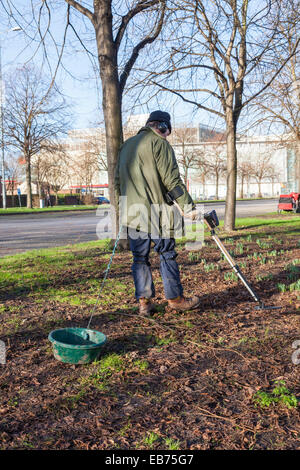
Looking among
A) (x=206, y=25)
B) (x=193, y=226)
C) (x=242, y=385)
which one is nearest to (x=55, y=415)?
(x=242, y=385)

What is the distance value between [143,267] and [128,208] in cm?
60

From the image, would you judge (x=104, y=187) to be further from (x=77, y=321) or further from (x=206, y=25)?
(x=77, y=321)

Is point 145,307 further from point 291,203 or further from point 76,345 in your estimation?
point 291,203

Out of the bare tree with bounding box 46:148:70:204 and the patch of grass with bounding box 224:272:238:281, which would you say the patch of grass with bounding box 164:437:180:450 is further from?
the bare tree with bounding box 46:148:70:204

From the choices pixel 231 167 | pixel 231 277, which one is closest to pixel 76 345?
pixel 231 277

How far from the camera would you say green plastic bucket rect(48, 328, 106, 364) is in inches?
123

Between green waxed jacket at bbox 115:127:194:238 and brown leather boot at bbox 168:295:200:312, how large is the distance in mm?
701

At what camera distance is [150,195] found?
4.19 metres

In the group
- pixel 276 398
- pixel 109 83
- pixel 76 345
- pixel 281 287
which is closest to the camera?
pixel 276 398

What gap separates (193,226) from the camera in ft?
44.1

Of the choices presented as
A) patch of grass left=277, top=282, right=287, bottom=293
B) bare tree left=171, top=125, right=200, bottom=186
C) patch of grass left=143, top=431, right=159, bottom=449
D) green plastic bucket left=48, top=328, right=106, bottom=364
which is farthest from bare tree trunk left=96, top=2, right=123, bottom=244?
bare tree left=171, top=125, right=200, bottom=186

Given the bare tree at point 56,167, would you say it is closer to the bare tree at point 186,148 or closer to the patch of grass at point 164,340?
the bare tree at point 186,148

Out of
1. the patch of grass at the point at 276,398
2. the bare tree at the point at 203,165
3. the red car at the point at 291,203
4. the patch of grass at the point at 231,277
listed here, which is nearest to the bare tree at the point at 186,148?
the bare tree at the point at 203,165

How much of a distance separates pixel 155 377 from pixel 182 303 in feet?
4.85
